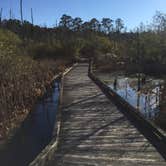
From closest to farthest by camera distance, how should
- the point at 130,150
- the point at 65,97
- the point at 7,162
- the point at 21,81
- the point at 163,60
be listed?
the point at 130,150 < the point at 7,162 < the point at 21,81 < the point at 65,97 < the point at 163,60

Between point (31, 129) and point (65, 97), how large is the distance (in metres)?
3.39

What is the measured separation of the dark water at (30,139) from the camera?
8.88 metres

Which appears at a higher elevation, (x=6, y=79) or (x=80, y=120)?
(x=6, y=79)

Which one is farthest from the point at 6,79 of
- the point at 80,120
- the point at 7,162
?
the point at 7,162

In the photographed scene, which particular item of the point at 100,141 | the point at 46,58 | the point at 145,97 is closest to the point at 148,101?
the point at 145,97

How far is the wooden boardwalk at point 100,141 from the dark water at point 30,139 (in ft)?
2.58

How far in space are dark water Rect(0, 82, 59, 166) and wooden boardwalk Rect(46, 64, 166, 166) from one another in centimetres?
79

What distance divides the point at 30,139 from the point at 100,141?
306cm

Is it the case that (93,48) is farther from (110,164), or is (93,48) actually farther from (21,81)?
(110,164)

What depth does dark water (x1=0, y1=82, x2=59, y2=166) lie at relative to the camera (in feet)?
29.1

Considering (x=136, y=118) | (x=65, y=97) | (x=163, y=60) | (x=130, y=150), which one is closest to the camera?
(x=130, y=150)

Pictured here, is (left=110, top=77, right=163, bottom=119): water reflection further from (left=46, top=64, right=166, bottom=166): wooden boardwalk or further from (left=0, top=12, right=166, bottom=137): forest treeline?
(left=0, top=12, right=166, bottom=137): forest treeline

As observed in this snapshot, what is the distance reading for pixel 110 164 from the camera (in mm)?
6621

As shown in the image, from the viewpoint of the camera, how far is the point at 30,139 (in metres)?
10.5
